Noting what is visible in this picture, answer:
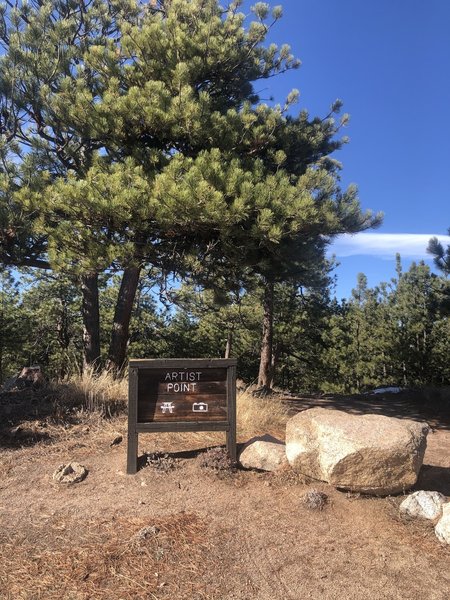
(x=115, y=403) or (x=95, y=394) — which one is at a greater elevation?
(x=95, y=394)

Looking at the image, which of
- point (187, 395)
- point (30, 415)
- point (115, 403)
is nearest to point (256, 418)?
point (115, 403)

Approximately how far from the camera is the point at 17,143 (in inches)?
322

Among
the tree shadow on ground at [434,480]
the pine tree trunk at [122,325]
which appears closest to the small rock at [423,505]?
the tree shadow on ground at [434,480]

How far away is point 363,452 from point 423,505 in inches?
25.4

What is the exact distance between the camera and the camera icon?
5246 millimetres

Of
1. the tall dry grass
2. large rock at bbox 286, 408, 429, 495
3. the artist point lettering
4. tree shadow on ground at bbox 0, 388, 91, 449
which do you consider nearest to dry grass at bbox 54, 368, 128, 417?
the tall dry grass

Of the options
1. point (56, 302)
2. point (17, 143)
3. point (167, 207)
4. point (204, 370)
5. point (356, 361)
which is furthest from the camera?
point (356, 361)

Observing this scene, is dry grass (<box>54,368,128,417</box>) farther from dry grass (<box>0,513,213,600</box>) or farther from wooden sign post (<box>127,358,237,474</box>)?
dry grass (<box>0,513,213,600</box>)

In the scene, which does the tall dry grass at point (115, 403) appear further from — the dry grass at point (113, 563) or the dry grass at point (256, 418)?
the dry grass at point (113, 563)

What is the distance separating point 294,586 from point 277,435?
3.87 meters

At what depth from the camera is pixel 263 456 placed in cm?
507

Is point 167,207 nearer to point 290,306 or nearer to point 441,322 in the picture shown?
point 290,306

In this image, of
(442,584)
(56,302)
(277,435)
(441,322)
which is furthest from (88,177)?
(441,322)

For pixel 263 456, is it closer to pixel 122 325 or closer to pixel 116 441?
pixel 116 441
